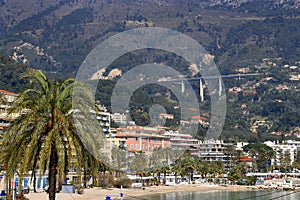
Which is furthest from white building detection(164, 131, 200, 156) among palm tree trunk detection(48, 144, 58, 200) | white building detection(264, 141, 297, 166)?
palm tree trunk detection(48, 144, 58, 200)

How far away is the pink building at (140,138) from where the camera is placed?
116 meters

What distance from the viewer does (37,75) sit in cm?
1864

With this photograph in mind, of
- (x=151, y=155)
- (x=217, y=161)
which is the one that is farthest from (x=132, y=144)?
(x=217, y=161)

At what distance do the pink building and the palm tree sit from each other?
92.2 meters

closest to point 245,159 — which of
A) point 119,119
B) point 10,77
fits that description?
point 119,119

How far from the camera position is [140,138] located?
12012cm

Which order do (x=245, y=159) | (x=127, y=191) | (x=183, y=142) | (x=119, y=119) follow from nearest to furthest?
(x=127, y=191) → (x=119, y=119) → (x=183, y=142) → (x=245, y=159)

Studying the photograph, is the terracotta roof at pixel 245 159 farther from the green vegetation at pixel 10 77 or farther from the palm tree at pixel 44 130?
the palm tree at pixel 44 130

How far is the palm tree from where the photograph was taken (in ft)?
60.9

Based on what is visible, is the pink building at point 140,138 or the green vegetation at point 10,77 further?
the green vegetation at point 10,77

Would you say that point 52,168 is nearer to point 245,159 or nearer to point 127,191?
point 127,191

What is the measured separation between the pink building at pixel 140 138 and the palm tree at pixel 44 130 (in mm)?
92158

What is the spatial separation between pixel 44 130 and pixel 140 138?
333ft

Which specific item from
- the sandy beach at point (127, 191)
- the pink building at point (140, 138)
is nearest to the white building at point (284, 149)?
the pink building at point (140, 138)
